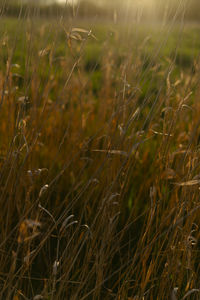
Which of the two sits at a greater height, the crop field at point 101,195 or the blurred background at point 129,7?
the blurred background at point 129,7

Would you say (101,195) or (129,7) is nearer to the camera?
(101,195)

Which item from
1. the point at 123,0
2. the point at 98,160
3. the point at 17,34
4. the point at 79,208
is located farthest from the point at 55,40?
the point at 79,208

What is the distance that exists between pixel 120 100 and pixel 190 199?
1.27ft

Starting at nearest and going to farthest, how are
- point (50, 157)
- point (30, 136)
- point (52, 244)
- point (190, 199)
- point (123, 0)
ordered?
point (190, 199) < point (30, 136) < point (52, 244) < point (123, 0) < point (50, 157)

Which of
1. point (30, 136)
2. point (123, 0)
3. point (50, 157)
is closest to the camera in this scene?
point (30, 136)

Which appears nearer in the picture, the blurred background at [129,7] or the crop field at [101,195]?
the crop field at [101,195]

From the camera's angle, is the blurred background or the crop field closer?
the crop field

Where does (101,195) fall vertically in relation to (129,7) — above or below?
below

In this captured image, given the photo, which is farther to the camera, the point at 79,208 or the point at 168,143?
the point at 79,208

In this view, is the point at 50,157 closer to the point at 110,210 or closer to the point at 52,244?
the point at 52,244

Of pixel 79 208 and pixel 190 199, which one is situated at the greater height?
pixel 190 199

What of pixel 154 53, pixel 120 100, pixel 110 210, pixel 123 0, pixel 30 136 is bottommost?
pixel 110 210

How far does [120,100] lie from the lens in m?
1.30

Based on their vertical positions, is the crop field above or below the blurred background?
below
